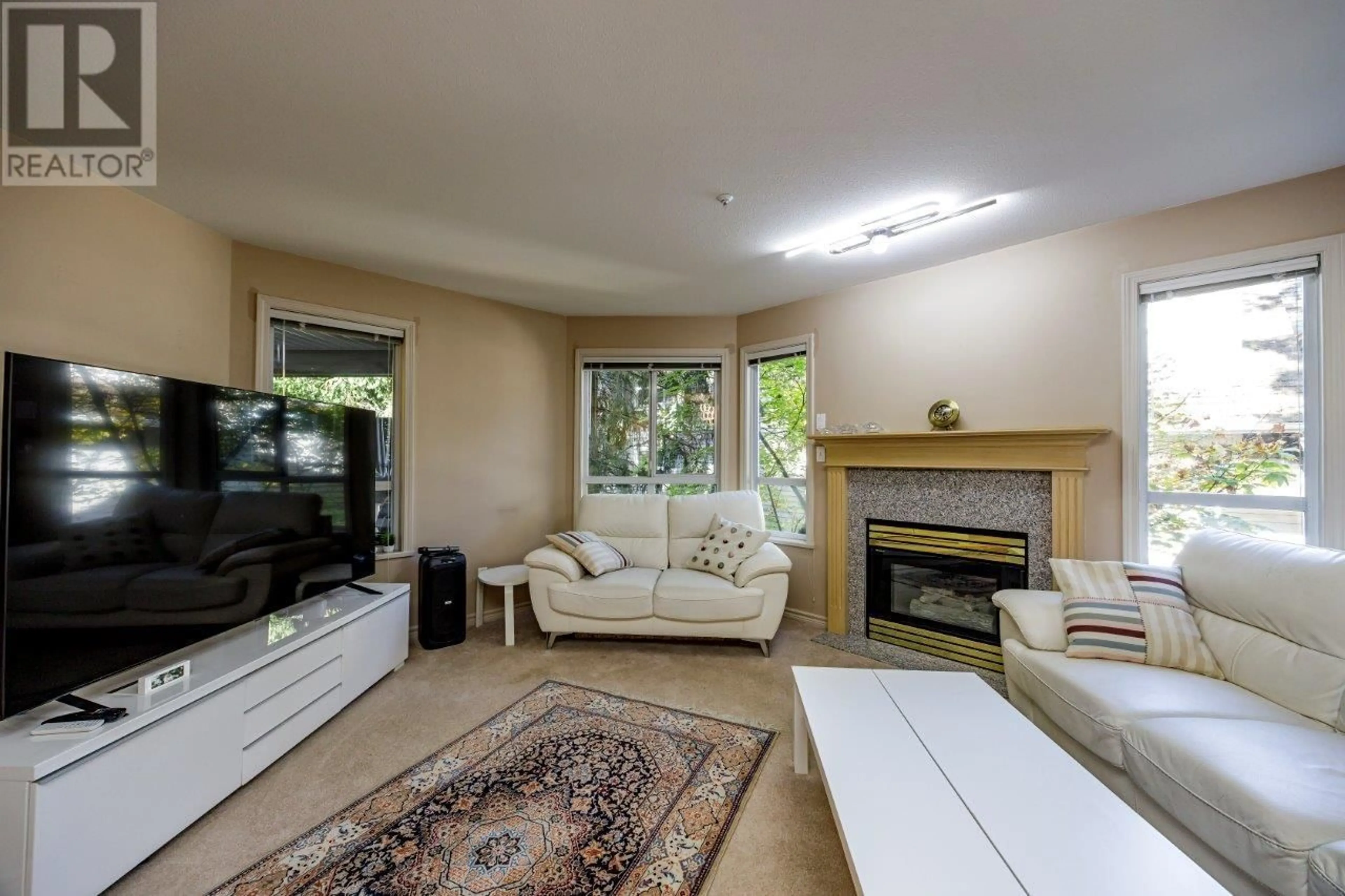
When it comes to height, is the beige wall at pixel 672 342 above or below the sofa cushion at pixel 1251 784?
above

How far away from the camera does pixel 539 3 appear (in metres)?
1.31

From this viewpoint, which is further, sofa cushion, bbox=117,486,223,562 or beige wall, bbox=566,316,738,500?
beige wall, bbox=566,316,738,500

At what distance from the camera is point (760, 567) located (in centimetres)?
309

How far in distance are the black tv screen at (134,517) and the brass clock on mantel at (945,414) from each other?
3610mm

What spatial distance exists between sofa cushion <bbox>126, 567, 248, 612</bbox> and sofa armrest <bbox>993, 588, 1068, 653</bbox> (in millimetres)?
3394

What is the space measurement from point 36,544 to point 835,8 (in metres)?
2.74

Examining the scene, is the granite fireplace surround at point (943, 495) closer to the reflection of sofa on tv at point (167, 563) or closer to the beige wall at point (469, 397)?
the beige wall at point (469, 397)

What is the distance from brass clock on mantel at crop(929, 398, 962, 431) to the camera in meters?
3.04

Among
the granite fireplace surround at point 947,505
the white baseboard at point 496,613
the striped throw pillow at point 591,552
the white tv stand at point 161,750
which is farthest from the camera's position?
the white baseboard at point 496,613

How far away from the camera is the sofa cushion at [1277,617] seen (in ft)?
5.16

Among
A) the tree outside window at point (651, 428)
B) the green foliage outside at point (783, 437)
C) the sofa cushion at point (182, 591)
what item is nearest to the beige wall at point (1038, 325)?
the green foliage outside at point (783, 437)

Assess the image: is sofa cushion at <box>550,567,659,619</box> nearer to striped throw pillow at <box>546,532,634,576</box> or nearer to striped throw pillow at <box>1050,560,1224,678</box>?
striped throw pillow at <box>546,532,634,576</box>

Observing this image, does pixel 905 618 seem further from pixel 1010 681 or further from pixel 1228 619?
pixel 1228 619

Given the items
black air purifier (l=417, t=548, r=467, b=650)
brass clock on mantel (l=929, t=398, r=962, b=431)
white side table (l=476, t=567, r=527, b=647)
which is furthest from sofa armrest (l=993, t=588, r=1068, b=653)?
black air purifier (l=417, t=548, r=467, b=650)
